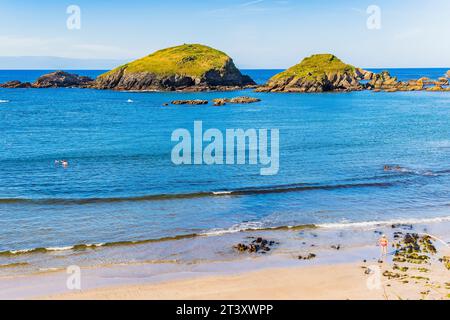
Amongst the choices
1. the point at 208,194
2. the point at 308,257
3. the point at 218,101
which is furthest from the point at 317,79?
the point at 308,257

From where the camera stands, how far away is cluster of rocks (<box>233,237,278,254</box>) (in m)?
30.1

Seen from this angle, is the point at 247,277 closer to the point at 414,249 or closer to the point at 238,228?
the point at 238,228

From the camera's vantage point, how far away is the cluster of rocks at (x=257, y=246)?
30.1 m

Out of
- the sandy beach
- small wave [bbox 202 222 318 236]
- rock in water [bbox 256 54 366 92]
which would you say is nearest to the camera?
the sandy beach

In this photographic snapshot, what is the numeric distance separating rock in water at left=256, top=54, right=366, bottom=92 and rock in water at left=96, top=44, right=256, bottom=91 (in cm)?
1884

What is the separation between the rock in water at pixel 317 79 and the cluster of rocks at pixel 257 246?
148774mm

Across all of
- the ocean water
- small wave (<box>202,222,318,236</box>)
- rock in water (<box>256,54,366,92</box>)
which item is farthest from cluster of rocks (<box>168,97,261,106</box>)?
small wave (<box>202,222,318,236</box>)

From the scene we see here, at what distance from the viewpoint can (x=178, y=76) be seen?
185 m

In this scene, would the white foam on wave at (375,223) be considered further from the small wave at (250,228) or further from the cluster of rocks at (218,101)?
the cluster of rocks at (218,101)

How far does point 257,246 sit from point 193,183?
16.6 metres

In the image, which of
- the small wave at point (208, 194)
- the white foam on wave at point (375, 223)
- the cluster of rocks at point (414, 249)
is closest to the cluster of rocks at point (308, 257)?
the cluster of rocks at point (414, 249)

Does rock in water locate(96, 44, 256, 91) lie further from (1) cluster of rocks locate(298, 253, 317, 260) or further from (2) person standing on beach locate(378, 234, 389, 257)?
(2) person standing on beach locate(378, 234, 389, 257)

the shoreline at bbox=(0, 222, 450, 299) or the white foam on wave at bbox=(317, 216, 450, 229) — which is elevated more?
the white foam on wave at bbox=(317, 216, 450, 229)

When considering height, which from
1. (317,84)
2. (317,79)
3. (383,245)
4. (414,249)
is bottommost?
(414,249)
